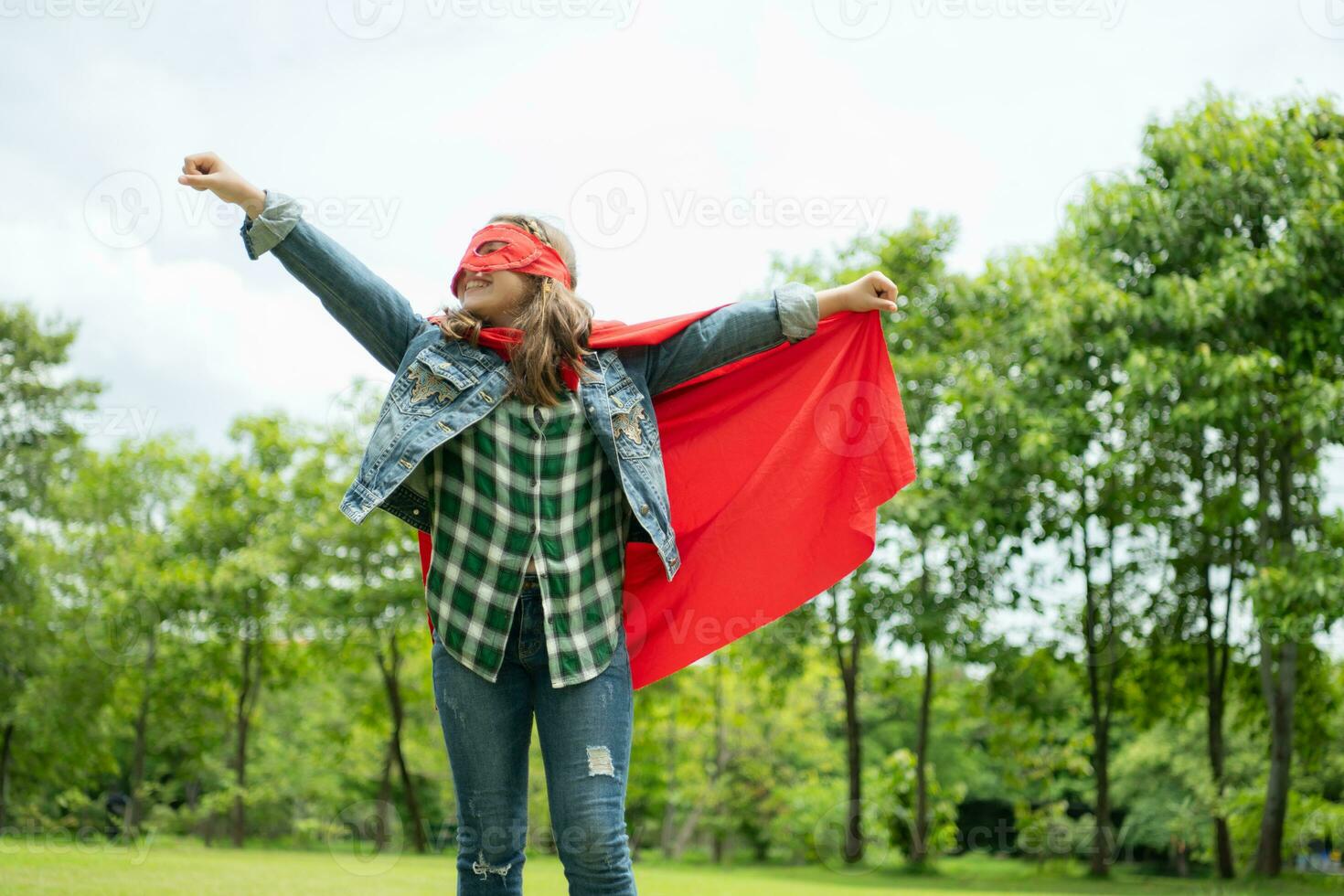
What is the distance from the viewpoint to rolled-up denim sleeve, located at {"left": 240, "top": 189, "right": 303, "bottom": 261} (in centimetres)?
274

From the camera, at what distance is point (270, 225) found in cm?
273

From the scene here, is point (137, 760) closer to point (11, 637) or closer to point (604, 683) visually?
point (11, 637)

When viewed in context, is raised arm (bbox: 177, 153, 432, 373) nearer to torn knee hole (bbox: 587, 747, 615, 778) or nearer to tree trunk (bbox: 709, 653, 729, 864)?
torn knee hole (bbox: 587, 747, 615, 778)

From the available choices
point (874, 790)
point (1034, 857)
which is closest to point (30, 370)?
point (874, 790)

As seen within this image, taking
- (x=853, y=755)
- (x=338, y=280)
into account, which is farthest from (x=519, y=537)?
(x=853, y=755)

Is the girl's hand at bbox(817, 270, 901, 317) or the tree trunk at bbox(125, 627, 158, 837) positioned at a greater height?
the girl's hand at bbox(817, 270, 901, 317)

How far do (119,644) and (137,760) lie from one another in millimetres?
2912

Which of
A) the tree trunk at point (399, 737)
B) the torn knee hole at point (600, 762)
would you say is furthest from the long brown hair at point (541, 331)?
the tree trunk at point (399, 737)

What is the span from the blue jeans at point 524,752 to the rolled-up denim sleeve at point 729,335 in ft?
2.57

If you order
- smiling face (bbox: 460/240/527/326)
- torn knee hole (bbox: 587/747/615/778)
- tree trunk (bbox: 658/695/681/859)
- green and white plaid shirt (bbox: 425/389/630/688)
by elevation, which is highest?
smiling face (bbox: 460/240/527/326)

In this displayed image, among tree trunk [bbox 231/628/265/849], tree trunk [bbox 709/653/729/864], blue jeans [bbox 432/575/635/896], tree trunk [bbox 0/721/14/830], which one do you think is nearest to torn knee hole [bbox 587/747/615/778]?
blue jeans [bbox 432/575/635/896]

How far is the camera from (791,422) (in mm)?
3686

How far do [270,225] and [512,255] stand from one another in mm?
611

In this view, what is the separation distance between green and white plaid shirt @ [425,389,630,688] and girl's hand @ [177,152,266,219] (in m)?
0.76
